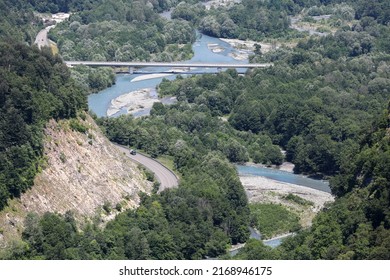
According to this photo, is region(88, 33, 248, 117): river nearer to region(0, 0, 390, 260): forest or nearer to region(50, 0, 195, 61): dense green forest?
region(0, 0, 390, 260): forest

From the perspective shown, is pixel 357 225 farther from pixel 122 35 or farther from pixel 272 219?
pixel 122 35

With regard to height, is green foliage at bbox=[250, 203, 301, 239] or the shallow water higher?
green foliage at bbox=[250, 203, 301, 239]

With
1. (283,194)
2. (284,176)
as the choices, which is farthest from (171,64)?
(283,194)

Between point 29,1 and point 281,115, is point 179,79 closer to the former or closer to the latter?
point 281,115

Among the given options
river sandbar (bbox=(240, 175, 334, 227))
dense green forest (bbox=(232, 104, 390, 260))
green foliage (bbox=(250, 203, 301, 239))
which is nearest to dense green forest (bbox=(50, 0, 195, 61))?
river sandbar (bbox=(240, 175, 334, 227))

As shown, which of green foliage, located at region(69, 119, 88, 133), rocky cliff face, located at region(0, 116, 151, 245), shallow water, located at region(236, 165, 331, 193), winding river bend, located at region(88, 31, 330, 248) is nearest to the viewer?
Result: rocky cliff face, located at region(0, 116, 151, 245)

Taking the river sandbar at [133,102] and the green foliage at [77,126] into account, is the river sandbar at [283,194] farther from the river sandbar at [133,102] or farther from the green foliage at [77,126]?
the river sandbar at [133,102]

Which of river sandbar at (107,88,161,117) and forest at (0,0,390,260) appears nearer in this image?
forest at (0,0,390,260)
